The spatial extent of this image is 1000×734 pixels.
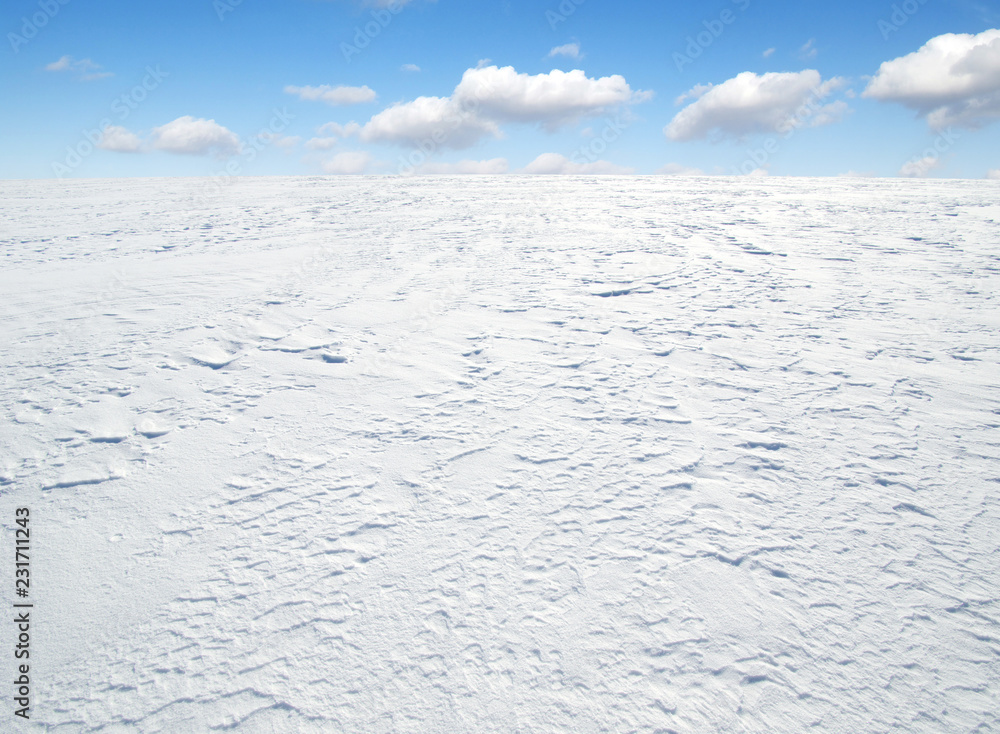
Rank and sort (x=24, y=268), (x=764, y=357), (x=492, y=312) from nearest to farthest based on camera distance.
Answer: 1. (x=764, y=357)
2. (x=492, y=312)
3. (x=24, y=268)

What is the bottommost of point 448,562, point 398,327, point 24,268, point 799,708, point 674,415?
point 799,708

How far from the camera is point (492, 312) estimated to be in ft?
14.1

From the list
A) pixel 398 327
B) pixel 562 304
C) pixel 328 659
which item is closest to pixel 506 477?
pixel 328 659

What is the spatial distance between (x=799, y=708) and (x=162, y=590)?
2069 millimetres

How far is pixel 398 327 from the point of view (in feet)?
13.1

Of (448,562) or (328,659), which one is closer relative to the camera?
(328,659)

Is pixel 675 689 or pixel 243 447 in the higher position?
pixel 243 447

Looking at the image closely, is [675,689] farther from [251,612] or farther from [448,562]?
[251,612]

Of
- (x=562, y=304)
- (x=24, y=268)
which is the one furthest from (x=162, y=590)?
(x=24, y=268)

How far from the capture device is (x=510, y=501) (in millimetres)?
2111

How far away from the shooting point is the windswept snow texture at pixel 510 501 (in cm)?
141

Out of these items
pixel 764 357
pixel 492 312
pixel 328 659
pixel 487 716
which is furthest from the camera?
pixel 492 312

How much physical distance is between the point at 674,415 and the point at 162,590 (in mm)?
2472

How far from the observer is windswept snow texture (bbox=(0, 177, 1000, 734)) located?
141 centimetres
